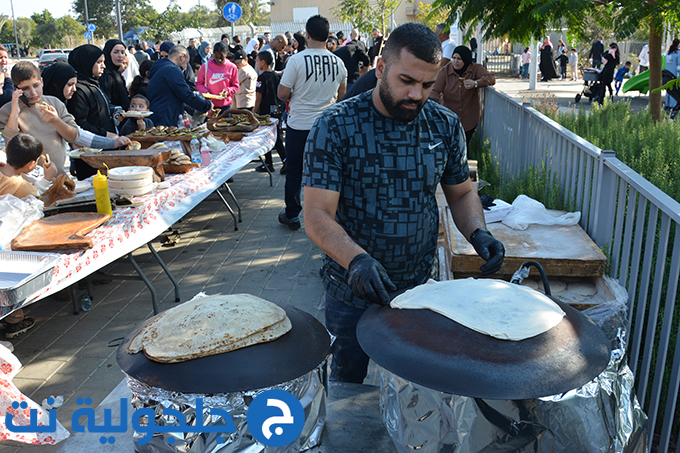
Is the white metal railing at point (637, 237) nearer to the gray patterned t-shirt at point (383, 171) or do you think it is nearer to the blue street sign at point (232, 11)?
the gray patterned t-shirt at point (383, 171)

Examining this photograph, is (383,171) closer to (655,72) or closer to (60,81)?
(60,81)

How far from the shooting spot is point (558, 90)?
19469mm

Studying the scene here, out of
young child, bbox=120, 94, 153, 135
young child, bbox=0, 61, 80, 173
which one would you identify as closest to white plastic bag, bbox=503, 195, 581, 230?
young child, bbox=0, 61, 80, 173

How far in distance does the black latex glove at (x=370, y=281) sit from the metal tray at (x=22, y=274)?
194cm

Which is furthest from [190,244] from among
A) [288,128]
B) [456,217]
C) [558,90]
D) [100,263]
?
[558,90]

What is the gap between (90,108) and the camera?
18.4 feet

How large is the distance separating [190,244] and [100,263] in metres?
2.45

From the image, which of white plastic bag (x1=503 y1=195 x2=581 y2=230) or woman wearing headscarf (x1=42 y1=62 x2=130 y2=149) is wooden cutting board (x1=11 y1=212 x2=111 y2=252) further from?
white plastic bag (x1=503 y1=195 x2=581 y2=230)

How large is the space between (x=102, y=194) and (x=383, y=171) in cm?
236

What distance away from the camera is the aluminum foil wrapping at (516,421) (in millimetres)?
1509

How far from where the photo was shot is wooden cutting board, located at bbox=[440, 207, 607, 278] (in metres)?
3.19

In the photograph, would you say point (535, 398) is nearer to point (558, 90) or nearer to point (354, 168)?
point (354, 168)

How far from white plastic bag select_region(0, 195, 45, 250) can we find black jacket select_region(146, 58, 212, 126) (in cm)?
331

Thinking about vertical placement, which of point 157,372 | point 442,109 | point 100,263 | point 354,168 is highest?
point 442,109
